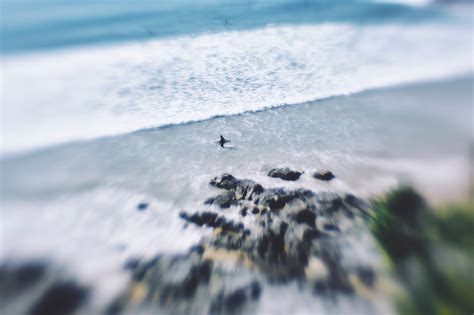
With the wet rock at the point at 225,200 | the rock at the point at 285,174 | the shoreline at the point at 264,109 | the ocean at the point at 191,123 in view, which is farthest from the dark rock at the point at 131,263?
the shoreline at the point at 264,109

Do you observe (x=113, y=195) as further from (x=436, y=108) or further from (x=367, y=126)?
(x=436, y=108)

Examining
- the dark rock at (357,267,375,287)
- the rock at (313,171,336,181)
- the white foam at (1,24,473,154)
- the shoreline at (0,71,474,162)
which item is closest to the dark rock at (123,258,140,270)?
the dark rock at (357,267,375,287)

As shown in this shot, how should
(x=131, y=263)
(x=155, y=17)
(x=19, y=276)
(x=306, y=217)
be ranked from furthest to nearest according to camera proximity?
(x=155, y=17)
(x=306, y=217)
(x=131, y=263)
(x=19, y=276)

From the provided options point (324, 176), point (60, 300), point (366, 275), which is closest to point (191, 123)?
point (324, 176)

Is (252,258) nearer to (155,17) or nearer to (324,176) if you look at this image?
(324,176)

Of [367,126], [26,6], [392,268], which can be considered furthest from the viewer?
[26,6]

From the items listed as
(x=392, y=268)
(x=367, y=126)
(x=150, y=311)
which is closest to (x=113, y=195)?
(x=150, y=311)

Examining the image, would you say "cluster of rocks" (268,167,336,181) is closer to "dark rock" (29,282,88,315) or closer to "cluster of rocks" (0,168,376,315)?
"cluster of rocks" (0,168,376,315)

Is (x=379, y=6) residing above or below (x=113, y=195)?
above

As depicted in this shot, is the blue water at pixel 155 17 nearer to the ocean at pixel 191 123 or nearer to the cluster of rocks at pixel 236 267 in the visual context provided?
the ocean at pixel 191 123
